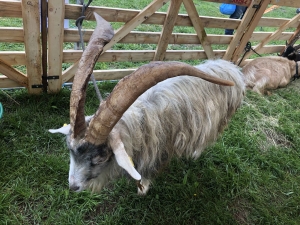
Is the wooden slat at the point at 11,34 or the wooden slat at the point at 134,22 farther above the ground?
the wooden slat at the point at 134,22

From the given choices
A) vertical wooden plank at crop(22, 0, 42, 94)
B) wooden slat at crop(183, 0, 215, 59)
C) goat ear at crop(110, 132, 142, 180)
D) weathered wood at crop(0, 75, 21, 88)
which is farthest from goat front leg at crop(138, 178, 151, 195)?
wooden slat at crop(183, 0, 215, 59)

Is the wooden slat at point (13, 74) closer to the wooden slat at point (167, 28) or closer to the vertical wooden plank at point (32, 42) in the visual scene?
the vertical wooden plank at point (32, 42)

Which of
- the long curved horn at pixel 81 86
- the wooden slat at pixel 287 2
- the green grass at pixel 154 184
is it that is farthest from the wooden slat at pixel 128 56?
the long curved horn at pixel 81 86

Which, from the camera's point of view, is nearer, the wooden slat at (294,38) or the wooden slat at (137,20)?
the wooden slat at (137,20)

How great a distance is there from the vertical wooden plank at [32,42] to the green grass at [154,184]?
0.28 metres

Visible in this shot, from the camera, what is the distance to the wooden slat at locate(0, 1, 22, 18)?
3.23 m

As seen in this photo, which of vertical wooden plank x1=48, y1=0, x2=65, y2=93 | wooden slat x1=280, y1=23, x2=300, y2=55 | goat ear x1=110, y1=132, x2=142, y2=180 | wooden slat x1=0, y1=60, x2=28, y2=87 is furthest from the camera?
wooden slat x1=280, y1=23, x2=300, y2=55

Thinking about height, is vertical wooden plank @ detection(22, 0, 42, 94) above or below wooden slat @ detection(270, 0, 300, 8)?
below

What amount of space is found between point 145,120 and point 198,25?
329 cm

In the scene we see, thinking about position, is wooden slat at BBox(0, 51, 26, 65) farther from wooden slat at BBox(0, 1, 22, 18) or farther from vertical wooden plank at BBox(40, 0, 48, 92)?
wooden slat at BBox(0, 1, 22, 18)

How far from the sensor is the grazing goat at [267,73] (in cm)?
614

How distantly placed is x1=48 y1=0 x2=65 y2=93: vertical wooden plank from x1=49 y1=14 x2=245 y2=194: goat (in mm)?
1284

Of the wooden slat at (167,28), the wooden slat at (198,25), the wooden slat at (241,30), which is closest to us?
the wooden slat at (167,28)

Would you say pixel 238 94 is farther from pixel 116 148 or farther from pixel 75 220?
pixel 75 220
